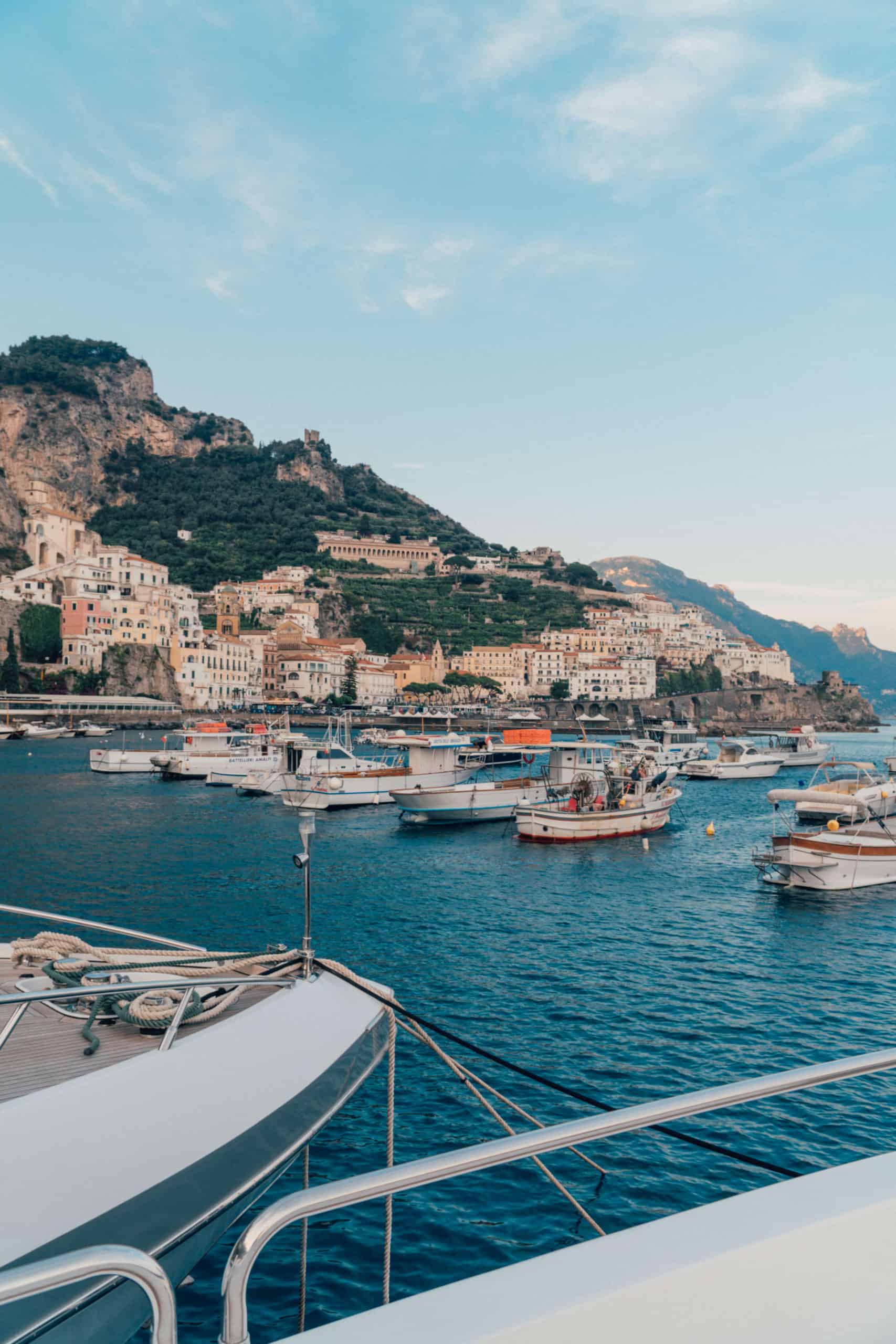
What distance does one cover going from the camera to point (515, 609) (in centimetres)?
14438

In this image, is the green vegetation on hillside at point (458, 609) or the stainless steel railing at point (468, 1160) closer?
the stainless steel railing at point (468, 1160)

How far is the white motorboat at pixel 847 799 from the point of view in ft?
74.7

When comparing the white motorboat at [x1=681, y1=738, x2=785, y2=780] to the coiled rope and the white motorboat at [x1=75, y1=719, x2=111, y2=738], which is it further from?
the coiled rope

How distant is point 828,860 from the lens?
2134 cm

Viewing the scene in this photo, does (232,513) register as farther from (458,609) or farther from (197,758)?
(197,758)

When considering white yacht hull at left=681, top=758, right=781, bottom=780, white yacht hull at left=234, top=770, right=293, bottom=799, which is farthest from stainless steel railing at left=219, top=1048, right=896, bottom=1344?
white yacht hull at left=681, top=758, right=781, bottom=780

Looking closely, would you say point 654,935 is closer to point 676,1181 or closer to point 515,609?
point 676,1181

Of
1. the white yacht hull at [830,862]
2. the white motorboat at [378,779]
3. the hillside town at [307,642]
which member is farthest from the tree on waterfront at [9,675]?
the white yacht hull at [830,862]

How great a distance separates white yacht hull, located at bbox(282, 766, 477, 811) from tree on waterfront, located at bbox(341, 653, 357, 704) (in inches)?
2757

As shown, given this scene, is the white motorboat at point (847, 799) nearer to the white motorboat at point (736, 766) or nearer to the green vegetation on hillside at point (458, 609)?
the white motorboat at point (736, 766)

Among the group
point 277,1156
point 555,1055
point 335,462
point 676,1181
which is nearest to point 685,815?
point 555,1055

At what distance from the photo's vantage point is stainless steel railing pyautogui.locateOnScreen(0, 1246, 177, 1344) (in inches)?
53.4

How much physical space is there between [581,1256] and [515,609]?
14361 centimetres

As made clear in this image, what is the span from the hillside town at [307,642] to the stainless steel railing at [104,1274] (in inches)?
3672
